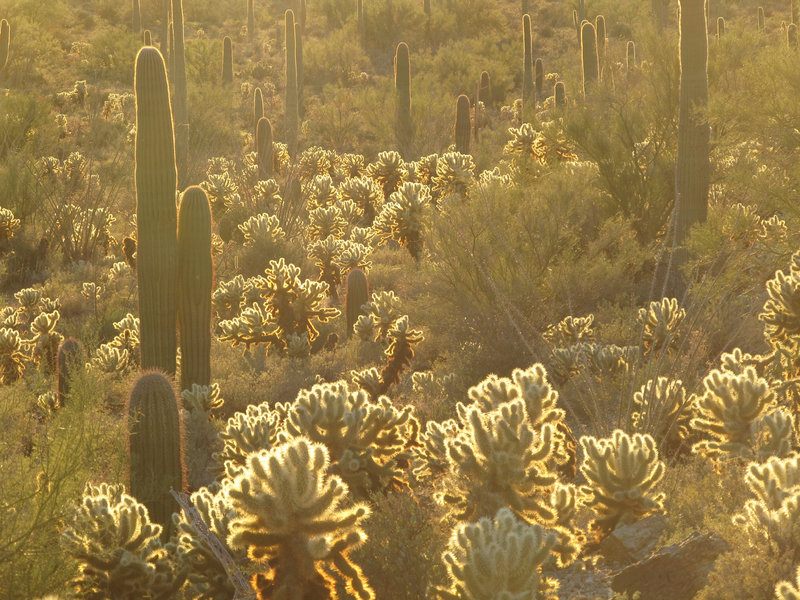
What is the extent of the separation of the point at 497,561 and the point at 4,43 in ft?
98.1

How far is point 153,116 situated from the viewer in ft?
30.0

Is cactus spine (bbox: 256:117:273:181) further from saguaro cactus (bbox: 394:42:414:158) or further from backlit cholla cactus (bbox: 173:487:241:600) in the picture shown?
backlit cholla cactus (bbox: 173:487:241:600)

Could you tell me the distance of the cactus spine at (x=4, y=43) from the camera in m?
28.7

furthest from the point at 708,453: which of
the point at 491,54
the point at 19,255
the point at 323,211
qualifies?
the point at 491,54

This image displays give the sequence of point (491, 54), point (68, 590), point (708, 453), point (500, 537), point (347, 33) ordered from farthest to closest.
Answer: point (347, 33), point (491, 54), point (708, 453), point (68, 590), point (500, 537)

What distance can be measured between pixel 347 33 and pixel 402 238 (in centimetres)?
3060

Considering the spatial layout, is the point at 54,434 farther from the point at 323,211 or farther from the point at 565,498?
the point at 323,211

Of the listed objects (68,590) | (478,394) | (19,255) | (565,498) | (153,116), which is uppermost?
(153,116)

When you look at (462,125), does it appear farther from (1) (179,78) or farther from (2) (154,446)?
(2) (154,446)

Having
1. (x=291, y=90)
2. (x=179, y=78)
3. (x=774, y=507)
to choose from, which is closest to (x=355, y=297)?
(x=774, y=507)

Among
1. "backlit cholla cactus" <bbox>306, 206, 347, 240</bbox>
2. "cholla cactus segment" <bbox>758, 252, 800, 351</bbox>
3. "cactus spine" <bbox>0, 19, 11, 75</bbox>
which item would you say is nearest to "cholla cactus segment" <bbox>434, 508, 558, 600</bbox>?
"cholla cactus segment" <bbox>758, 252, 800, 351</bbox>

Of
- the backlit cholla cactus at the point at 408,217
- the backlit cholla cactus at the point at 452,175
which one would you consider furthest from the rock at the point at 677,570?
the backlit cholla cactus at the point at 452,175

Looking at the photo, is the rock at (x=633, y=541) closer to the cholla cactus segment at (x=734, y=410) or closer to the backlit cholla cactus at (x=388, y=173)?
the cholla cactus segment at (x=734, y=410)

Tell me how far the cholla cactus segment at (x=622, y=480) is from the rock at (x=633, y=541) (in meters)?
0.05
